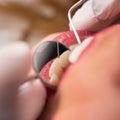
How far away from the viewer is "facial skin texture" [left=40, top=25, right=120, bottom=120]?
1.20 ft

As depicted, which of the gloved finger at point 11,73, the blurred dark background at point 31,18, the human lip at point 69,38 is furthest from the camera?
the blurred dark background at point 31,18

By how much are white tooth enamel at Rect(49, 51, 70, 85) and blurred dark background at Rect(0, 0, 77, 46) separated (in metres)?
0.40

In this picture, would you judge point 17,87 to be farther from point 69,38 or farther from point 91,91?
point 69,38

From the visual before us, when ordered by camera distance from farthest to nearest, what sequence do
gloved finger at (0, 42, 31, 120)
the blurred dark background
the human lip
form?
the blurred dark background
the human lip
gloved finger at (0, 42, 31, 120)

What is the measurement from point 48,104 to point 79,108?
39mm

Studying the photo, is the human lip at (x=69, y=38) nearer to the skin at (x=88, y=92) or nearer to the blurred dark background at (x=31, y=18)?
the skin at (x=88, y=92)

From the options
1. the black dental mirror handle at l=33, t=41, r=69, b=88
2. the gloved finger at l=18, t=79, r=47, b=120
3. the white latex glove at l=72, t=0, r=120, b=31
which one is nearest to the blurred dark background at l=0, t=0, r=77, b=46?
the white latex glove at l=72, t=0, r=120, b=31

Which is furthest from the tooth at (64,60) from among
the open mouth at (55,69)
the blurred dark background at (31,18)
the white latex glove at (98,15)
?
the blurred dark background at (31,18)

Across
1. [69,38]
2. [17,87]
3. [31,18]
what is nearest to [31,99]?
[17,87]

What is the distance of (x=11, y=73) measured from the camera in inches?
12.8

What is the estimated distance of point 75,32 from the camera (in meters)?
0.53

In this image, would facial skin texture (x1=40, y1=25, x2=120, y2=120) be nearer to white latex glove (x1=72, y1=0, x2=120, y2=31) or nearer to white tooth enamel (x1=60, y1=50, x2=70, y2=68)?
white tooth enamel (x1=60, y1=50, x2=70, y2=68)

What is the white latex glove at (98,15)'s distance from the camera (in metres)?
0.53

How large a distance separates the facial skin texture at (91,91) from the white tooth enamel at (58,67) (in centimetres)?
3
